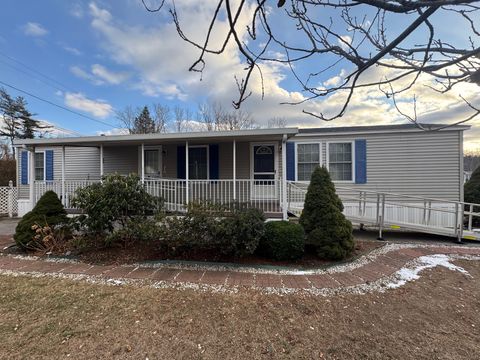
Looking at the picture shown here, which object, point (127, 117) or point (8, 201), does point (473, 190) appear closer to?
point (8, 201)

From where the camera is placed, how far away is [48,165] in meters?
11.3

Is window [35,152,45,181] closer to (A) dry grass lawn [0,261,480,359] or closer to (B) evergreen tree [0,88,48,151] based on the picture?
(A) dry grass lawn [0,261,480,359]

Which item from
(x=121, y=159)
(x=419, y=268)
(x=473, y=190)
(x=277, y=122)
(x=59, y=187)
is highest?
(x=277, y=122)

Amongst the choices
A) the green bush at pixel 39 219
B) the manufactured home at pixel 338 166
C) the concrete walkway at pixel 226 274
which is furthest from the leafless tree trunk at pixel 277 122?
the green bush at pixel 39 219

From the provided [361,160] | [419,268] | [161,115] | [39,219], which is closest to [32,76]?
[161,115]

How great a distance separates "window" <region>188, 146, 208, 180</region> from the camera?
9.49m

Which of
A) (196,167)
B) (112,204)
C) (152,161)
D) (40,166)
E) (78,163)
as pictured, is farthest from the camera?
(40,166)

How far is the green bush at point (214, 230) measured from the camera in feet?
16.0

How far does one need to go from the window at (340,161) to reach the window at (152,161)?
6.31m

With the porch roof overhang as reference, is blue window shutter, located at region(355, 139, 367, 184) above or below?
below

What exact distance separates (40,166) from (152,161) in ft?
18.3

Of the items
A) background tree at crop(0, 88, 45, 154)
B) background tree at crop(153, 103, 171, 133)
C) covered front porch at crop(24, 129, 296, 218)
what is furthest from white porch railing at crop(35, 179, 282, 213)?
background tree at crop(0, 88, 45, 154)

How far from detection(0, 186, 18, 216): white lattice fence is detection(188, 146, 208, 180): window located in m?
8.28

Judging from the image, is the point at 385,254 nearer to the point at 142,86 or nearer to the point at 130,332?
the point at 130,332
